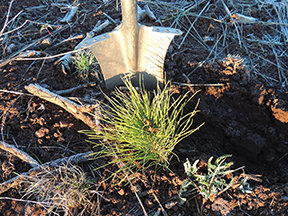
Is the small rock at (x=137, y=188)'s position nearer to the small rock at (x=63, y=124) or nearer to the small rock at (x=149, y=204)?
the small rock at (x=149, y=204)

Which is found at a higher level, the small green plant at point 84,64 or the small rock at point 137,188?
the small green plant at point 84,64

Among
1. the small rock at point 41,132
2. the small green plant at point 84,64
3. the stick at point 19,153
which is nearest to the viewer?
the stick at point 19,153

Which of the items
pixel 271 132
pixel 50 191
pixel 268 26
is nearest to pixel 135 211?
pixel 50 191

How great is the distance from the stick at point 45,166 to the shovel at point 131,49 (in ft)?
2.22

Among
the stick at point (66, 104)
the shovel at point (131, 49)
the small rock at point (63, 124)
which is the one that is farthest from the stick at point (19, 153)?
the shovel at point (131, 49)

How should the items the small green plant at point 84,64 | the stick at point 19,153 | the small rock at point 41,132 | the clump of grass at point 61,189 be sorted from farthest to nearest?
the small green plant at point 84,64 < the small rock at point 41,132 < the stick at point 19,153 < the clump of grass at point 61,189

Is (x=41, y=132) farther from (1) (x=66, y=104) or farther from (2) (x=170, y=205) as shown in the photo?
(2) (x=170, y=205)

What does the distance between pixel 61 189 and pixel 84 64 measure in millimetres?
1012

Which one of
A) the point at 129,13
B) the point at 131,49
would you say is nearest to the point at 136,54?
the point at 131,49

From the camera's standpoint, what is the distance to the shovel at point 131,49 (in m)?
1.78

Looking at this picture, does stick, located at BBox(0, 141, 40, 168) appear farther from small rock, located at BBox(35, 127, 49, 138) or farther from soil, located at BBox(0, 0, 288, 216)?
small rock, located at BBox(35, 127, 49, 138)

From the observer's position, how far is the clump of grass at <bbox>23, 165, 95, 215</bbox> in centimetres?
132

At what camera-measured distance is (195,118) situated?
1.85 m

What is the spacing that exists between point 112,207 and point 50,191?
36 cm
